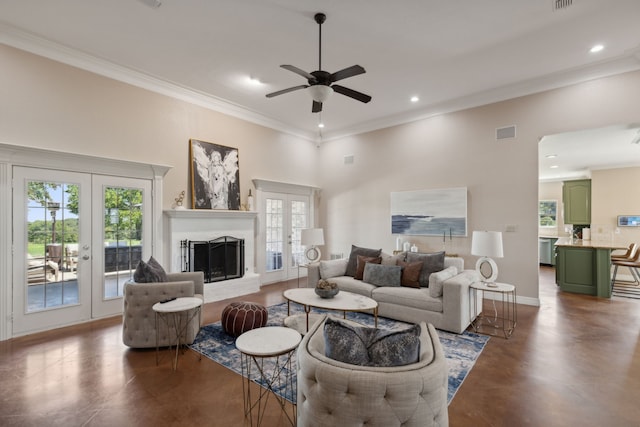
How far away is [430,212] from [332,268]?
2.27 m

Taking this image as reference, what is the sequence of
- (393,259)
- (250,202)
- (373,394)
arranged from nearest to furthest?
1. (373,394)
2. (393,259)
3. (250,202)

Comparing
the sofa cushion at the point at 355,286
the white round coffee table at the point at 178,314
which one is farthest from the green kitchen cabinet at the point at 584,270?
the white round coffee table at the point at 178,314

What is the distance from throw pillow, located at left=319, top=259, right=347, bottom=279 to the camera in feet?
16.3

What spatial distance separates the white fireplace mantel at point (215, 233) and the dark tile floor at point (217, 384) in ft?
4.86

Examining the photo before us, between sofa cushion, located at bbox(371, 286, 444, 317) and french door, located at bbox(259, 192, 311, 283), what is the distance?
115 inches

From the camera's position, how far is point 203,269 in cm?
528

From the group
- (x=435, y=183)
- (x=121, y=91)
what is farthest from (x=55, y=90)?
(x=435, y=183)

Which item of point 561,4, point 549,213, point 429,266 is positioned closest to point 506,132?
point 561,4

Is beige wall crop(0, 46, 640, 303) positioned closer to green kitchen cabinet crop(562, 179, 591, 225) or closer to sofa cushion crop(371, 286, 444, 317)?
sofa cushion crop(371, 286, 444, 317)

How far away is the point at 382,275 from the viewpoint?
14.6 ft

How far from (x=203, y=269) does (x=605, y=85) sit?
671 cm

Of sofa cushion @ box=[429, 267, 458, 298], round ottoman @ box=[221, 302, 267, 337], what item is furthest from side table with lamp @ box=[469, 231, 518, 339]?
round ottoman @ box=[221, 302, 267, 337]

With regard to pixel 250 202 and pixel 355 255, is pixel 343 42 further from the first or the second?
pixel 250 202

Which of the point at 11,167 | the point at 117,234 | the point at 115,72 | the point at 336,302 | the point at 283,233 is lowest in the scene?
the point at 336,302
